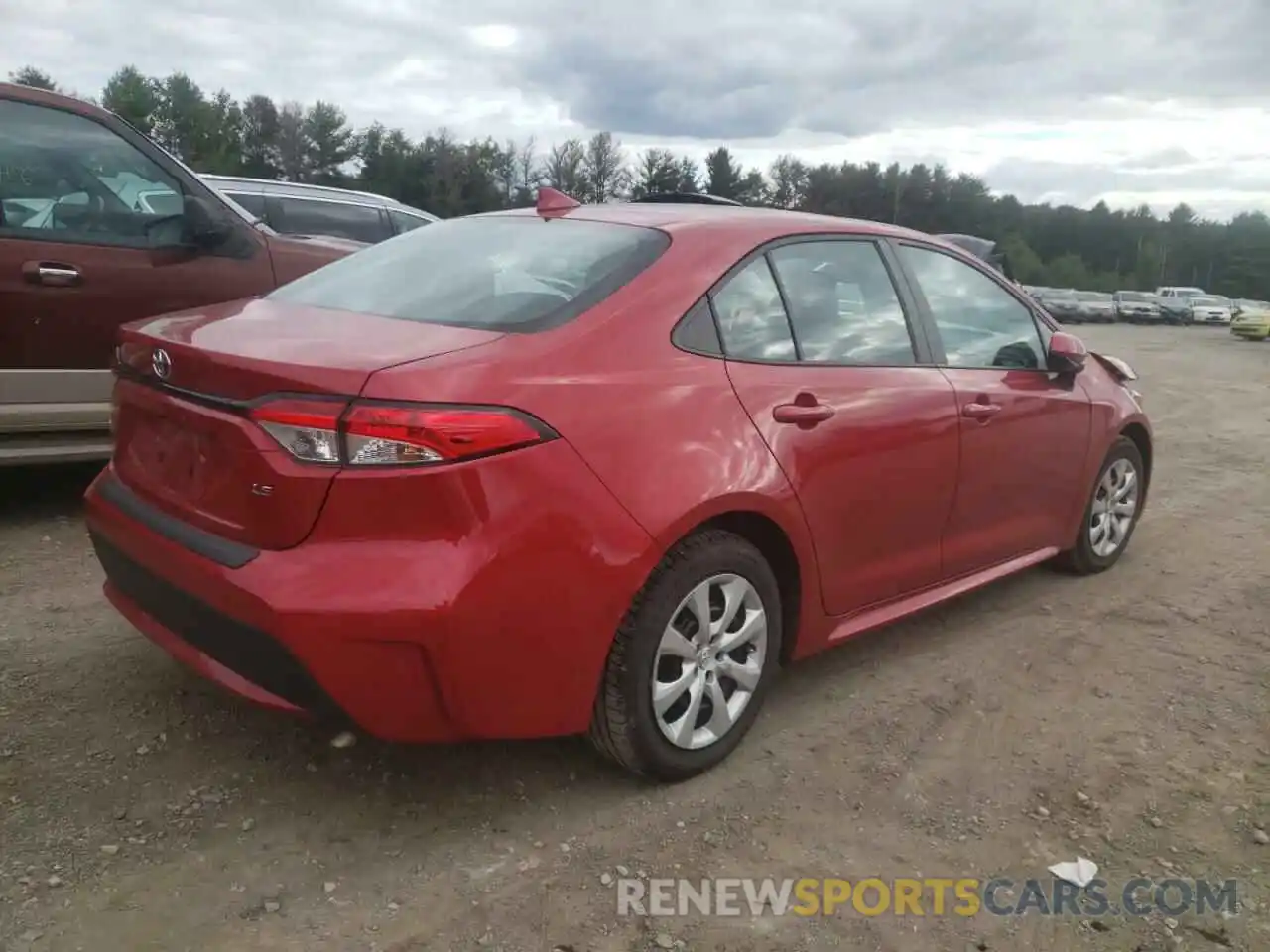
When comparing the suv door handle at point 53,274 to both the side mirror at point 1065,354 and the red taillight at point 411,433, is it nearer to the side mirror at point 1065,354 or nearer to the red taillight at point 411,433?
the red taillight at point 411,433

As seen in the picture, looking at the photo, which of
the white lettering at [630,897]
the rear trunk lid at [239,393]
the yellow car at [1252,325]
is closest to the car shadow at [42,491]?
the rear trunk lid at [239,393]

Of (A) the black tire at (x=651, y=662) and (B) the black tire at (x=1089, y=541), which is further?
(B) the black tire at (x=1089, y=541)

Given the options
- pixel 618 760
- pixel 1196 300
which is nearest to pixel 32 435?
pixel 618 760

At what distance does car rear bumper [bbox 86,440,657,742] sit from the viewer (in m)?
2.31

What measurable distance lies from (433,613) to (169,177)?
11.6 feet

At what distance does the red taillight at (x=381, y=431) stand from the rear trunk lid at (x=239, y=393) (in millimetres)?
29

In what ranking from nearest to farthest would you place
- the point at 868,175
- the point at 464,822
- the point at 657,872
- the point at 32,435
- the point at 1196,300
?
1. the point at 657,872
2. the point at 464,822
3. the point at 32,435
4. the point at 1196,300
5. the point at 868,175

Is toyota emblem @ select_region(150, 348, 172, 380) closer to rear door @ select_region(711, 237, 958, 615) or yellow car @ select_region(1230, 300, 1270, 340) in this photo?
rear door @ select_region(711, 237, 958, 615)

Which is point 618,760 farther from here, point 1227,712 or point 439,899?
point 1227,712

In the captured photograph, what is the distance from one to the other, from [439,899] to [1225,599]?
3.86 metres

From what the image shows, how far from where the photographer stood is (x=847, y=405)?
10.6 feet

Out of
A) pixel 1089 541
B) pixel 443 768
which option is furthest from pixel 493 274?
pixel 1089 541

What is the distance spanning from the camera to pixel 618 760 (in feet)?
9.22

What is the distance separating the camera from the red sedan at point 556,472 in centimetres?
232
